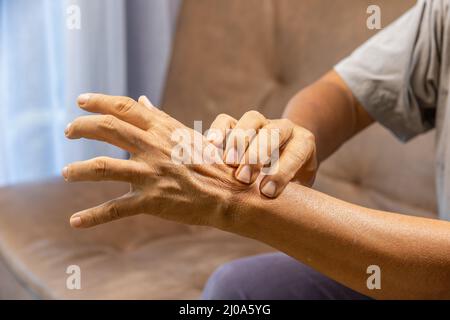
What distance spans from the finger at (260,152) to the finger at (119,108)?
4.6 inches

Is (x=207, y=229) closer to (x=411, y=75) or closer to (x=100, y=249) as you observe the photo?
(x=100, y=249)

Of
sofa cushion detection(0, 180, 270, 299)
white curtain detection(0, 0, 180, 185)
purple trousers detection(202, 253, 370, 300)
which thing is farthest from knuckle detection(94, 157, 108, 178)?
white curtain detection(0, 0, 180, 185)

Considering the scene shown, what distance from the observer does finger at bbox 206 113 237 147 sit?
30.0 inches

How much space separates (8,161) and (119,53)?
44 cm

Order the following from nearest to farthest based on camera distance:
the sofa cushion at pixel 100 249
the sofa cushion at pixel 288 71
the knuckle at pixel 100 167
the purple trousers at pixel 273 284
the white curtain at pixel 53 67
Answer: the knuckle at pixel 100 167
the purple trousers at pixel 273 284
the sofa cushion at pixel 100 249
the sofa cushion at pixel 288 71
the white curtain at pixel 53 67

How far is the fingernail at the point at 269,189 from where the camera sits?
2.37ft

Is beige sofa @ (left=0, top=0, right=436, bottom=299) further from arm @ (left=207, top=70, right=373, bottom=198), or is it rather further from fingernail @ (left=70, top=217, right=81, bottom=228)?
fingernail @ (left=70, top=217, right=81, bottom=228)

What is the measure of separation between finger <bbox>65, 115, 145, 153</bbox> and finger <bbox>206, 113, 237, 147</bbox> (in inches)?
3.5

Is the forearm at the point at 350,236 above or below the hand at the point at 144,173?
below

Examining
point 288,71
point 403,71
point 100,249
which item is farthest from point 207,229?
point 403,71

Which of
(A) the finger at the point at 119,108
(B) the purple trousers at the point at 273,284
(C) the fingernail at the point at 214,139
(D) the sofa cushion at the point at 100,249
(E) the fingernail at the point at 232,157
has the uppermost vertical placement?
(A) the finger at the point at 119,108

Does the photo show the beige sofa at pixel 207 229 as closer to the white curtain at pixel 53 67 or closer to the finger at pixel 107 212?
the white curtain at pixel 53 67

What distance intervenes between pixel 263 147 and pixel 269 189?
0.16ft

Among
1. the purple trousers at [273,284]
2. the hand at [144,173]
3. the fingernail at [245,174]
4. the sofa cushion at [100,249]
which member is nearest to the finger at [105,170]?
the hand at [144,173]
